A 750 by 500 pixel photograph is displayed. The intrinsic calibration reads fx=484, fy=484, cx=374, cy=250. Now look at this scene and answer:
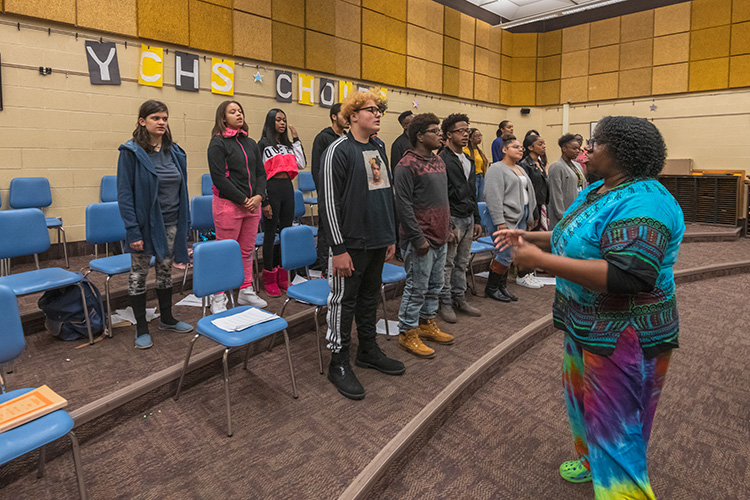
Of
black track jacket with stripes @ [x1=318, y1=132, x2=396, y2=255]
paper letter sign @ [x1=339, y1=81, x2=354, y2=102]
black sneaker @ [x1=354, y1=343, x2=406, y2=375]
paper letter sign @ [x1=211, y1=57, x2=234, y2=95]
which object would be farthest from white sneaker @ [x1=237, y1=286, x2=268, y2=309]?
paper letter sign @ [x1=339, y1=81, x2=354, y2=102]

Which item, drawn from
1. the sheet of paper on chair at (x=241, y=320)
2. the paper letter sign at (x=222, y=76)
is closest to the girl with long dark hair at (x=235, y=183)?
the sheet of paper on chair at (x=241, y=320)

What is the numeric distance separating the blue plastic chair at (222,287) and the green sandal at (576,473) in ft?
4.22

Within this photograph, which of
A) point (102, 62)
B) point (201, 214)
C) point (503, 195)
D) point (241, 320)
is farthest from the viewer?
point (102, 62)

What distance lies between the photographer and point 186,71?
5.23 meters

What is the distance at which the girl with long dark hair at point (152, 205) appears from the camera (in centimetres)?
272

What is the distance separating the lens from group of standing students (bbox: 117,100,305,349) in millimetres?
2748

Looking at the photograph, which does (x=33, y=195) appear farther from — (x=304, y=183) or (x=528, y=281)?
(x=528, y=281)

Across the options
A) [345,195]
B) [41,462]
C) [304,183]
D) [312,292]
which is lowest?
[41,462]

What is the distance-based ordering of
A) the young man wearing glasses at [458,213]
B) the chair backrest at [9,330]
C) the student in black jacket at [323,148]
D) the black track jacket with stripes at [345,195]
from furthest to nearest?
the student in black jacket at [323,148] → the young man wearing glasses at [458,213] → the black track jacket with stripes at [345,195] → the chair backrest at [9,330]

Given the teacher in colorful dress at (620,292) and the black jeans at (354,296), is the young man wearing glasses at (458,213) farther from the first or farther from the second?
the teacher in colorful dress at (620,292)

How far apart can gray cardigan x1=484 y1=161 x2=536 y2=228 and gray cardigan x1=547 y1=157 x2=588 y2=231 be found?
48 cm

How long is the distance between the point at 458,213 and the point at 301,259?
120 cm

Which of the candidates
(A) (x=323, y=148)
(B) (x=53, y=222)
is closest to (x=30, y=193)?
(B) (x=53, y=222)

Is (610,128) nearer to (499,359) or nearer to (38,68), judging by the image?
(499,359)
